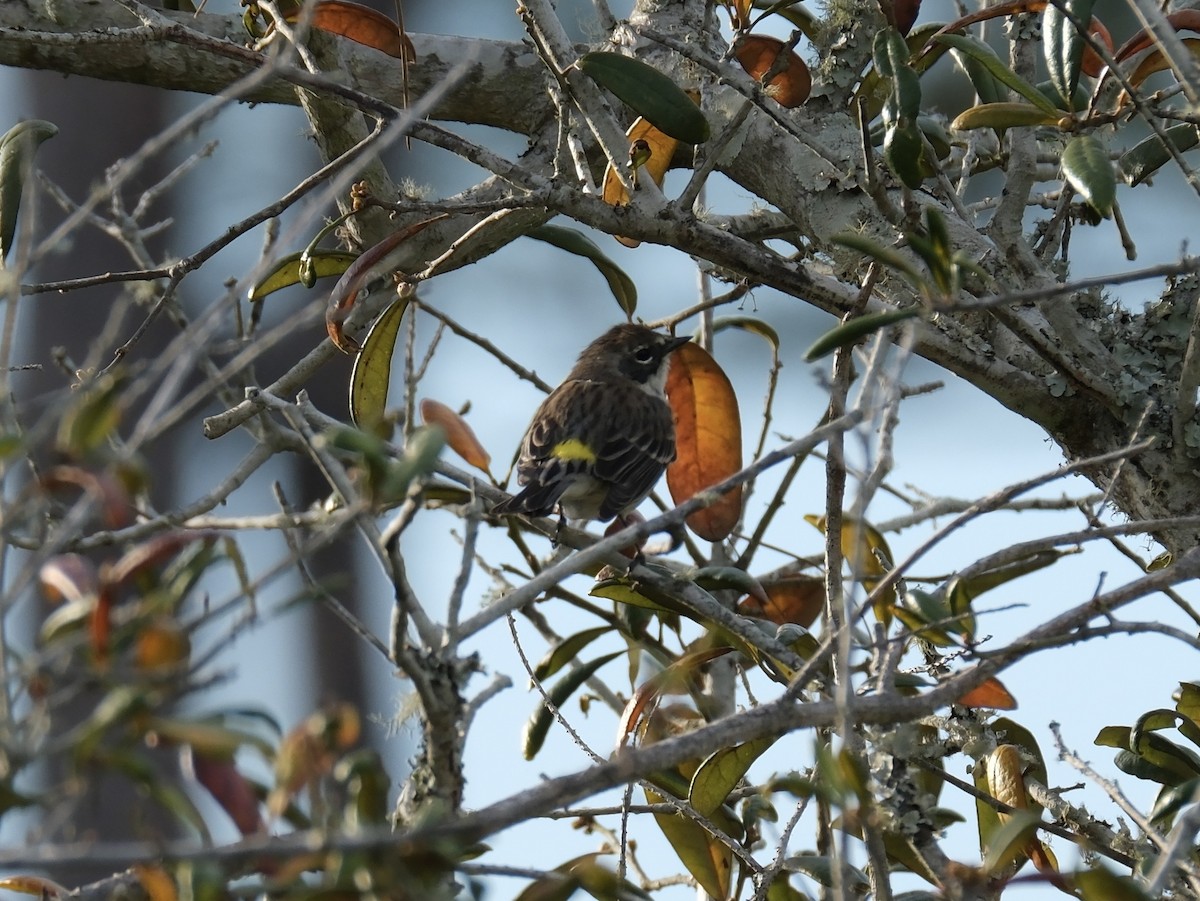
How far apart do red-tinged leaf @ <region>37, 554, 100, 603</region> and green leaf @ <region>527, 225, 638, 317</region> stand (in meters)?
2.45

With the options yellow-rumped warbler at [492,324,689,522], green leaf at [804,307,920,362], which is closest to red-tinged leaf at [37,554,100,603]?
green leaf at [804,307,920,362]

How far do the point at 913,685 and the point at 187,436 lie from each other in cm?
853

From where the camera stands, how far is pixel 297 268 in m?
3.93

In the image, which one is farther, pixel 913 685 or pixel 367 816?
pixel 913 685

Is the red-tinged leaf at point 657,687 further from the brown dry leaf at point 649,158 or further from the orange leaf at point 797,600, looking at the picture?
the brown dry leaf at point 649,158

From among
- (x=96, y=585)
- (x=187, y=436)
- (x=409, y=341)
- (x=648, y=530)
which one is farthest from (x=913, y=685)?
(x=187, y=436)

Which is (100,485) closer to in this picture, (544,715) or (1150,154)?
(544,715)

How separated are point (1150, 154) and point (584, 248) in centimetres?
156

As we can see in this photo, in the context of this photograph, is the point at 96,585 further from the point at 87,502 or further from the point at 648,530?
the point at 648,530

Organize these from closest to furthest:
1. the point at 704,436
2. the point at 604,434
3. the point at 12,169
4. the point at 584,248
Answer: the point at 12,169, the point at 584,248, the point at 704,436, the point at 604,434

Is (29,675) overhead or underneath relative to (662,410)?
underneath

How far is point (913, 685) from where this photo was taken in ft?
9.42

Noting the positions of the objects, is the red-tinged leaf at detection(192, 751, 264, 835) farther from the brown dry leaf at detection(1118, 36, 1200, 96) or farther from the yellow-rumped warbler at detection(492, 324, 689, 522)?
the brown dry leaf at detection(1118, 36, 1200, 96)

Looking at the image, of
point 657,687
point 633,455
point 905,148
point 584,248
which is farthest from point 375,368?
point 633,455
